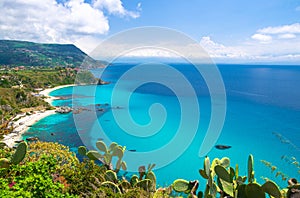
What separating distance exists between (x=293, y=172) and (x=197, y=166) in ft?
25.4

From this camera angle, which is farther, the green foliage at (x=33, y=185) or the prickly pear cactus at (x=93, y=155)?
the prickly pear cactus at (x=93, y=155)

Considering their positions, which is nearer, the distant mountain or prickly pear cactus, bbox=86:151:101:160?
prickly pear cactus, bbox=86:151:101:160

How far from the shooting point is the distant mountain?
105938 mm

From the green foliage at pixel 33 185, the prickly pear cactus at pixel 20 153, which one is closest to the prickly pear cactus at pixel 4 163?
the prickly pear cactus at pixel 20 153

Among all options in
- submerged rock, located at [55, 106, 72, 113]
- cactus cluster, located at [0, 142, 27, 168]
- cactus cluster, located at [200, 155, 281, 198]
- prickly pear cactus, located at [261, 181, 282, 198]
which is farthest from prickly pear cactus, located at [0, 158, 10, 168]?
submerged rock, located at [55, 106, 72, 113]

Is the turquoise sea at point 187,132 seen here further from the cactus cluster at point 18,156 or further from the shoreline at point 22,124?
the cactus cluster at point 18,156

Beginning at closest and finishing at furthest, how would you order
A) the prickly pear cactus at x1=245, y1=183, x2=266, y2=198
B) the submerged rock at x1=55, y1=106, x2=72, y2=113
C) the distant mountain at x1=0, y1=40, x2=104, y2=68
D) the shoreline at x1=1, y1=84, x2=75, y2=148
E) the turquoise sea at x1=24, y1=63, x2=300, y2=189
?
the prickly pear cactus at x1=245, y1=183, x2=266, y2=198 < the turquoise sea at x1=24, y1=63, x2=300, y2=189 < the shoreline at x1=1, y1=84, x2=75, y2=148 < the submerged rock at x1=55, y1=106, x2=72, y2=113 < the distant mountain at x1=0, y1=40, x2=104, y2=68

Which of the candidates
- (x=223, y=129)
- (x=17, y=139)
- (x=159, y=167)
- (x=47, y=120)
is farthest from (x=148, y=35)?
(x=47, y=120)

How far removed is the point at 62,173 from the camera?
6.21 m

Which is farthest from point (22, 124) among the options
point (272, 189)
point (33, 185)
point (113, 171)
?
point (272, 189)

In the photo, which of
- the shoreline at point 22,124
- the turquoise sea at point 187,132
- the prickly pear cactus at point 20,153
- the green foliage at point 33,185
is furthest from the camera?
the shoreline at point 22,124

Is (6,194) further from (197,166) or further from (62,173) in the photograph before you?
(197,166)

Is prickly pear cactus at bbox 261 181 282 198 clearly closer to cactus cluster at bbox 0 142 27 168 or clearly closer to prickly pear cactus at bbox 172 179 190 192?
prickly pear cactus at bbox 172 179 190 192

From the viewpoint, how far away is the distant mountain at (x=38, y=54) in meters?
106
